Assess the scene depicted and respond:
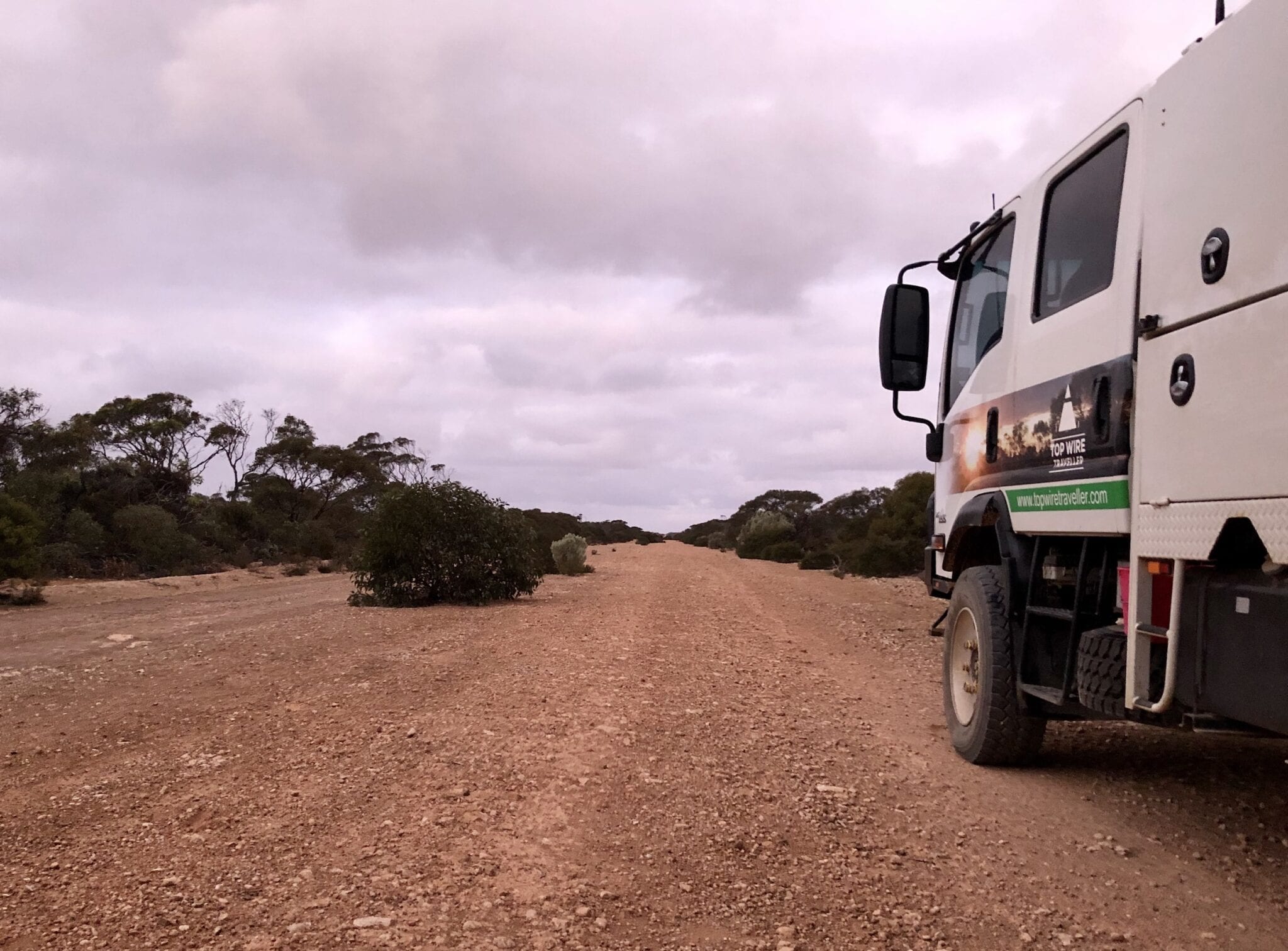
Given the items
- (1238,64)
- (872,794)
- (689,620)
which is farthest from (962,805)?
(689,620)

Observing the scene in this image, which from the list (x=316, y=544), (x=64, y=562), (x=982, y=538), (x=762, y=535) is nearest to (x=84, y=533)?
(x=64, y=562)

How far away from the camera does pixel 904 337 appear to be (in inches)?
255

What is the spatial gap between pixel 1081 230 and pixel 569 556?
21460mm

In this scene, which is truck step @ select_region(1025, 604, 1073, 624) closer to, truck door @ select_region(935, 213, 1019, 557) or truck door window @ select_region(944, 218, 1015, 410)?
truck door @ select_region(935, 213, 1019, 557)

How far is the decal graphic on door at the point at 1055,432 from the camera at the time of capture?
427cm

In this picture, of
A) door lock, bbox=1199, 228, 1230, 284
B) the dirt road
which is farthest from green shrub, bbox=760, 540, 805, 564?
door lock, bbox=1199, 228, 1230, 284

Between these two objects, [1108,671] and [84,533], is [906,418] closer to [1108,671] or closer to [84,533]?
[1108,671]

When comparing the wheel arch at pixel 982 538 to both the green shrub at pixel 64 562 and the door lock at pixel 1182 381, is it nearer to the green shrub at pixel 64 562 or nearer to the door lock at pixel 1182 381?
the door lock at pixel 1182 381

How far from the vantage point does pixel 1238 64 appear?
3.53 meters

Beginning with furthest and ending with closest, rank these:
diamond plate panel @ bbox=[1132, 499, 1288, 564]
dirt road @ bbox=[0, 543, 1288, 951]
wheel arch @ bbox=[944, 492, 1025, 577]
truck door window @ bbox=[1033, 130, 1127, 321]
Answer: wheel arch @ bbox=[944, 492, 1025, 577] → truck door window @ bbox=[1033, 130, 1127, 321] → dirt road @ bbox=[0, 543, 1288, 951] → diamond plate panel @ bbox=[1132, 499, 1288, 564]

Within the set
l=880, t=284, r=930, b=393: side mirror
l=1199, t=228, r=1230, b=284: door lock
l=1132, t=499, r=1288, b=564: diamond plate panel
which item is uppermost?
l=880, t=284, r=930, b=393: side mirror

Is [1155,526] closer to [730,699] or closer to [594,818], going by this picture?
[594,818]

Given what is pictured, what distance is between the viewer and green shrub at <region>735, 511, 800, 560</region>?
4150 centimetres

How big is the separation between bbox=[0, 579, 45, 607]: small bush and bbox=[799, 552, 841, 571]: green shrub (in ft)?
68.3
